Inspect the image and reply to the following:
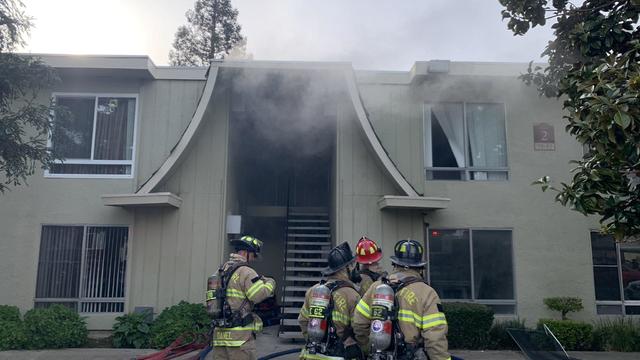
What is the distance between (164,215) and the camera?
9.31 meters

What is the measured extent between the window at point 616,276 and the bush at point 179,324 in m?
7.22

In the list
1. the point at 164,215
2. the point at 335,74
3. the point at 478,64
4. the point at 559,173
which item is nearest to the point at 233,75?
the point at 335,74

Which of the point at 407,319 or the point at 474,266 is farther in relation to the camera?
the point at 474,266

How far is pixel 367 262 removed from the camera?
532cm

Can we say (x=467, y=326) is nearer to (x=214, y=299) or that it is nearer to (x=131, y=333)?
(x=214, y=299)

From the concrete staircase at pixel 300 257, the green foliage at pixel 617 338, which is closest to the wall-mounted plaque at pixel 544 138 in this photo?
the green foliage at pixel 617 338

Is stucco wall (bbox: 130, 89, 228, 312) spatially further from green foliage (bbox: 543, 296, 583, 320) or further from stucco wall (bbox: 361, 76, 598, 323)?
green foliage (bbox: 543, 296, 583, 320)

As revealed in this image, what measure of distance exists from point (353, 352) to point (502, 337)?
5295 mm

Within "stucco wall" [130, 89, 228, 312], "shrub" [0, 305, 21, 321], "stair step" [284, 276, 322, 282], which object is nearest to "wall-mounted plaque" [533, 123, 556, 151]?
"stair step" [284, 276, 322, 282]

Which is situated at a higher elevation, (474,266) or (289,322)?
(474,266)

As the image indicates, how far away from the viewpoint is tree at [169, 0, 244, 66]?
2662 centimetres

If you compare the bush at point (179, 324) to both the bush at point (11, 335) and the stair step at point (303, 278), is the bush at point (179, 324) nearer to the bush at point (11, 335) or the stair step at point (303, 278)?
the stair step at point (303, 278)

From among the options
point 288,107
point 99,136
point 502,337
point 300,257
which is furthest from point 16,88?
point 502,337

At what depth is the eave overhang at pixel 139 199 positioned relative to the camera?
8703 mm
